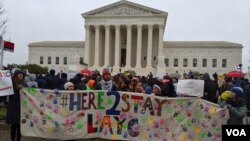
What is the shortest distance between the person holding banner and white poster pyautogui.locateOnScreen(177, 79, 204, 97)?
428cm

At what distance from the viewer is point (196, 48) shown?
81125mm

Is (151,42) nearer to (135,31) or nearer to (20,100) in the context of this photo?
(135,31)

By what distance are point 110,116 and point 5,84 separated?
2.87m

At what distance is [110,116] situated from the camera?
949 centimetres

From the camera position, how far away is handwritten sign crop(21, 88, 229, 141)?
364 inches

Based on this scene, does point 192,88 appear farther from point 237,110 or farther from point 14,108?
point 14,108

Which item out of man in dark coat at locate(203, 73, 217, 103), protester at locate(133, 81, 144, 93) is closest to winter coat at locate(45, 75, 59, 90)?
protester at locate(133, 81, 144, 93)

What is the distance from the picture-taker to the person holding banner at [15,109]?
9.27 metres

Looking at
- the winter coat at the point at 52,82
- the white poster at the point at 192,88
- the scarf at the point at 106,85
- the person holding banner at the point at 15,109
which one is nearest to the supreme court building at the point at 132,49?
the winter coat at the point at 52,82

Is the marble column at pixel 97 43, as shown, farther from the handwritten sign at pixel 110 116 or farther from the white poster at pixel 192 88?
the white poster at pixel 192 88

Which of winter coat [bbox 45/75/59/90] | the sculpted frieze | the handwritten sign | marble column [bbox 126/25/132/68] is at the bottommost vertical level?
the handwritten sign

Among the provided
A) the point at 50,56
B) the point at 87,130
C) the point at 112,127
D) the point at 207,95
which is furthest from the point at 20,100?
the point at 50,56

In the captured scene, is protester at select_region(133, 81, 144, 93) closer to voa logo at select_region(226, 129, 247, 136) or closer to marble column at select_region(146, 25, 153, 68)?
voa logo at select_region(226, 129, 247, 136)

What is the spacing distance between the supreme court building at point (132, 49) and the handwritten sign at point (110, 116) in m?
62.2
